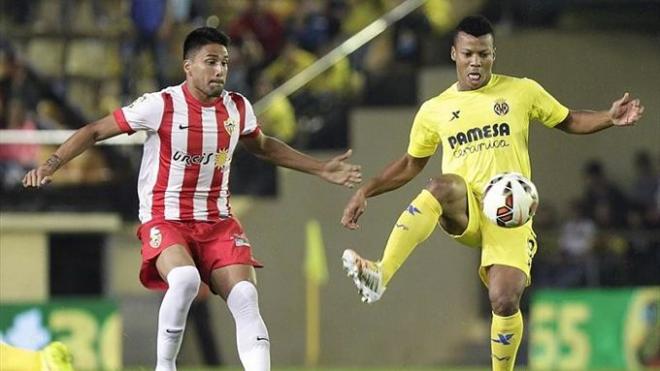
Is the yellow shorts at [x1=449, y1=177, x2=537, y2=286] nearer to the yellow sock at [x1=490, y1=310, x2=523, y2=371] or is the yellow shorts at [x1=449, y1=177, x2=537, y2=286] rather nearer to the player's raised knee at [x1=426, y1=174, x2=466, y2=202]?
the player's raised knee at [x1=426, y1=174, x2=466, y2=202]

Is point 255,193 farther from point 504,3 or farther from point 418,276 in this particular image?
point 504,3

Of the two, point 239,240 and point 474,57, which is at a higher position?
point 474,57

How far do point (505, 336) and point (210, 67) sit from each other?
87.5 inches

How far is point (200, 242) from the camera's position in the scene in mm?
9969

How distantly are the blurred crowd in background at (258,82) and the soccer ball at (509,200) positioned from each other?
8376mm

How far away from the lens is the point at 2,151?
1772cm

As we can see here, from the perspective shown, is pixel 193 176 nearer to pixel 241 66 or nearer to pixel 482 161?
pixel 482 161

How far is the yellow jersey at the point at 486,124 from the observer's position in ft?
33.4

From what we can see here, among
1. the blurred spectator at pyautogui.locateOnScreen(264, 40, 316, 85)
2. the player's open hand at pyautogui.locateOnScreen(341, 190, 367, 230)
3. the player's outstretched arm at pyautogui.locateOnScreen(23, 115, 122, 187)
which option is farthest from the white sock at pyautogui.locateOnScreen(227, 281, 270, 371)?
the blurred spectator at pyautogui.locateOnScreen(264, 40, 316, 85)

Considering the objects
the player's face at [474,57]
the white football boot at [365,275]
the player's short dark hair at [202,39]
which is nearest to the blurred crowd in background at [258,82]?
the player's face at [474,57]

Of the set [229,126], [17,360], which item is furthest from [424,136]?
[17,360]

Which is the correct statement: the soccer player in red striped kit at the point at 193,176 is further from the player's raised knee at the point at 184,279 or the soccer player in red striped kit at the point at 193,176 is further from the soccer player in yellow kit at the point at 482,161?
the soccer player in yellow kit at the point at 482,161

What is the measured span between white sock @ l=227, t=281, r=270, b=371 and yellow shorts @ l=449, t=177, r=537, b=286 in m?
1.34

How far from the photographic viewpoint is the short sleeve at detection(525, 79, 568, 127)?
10328mm
